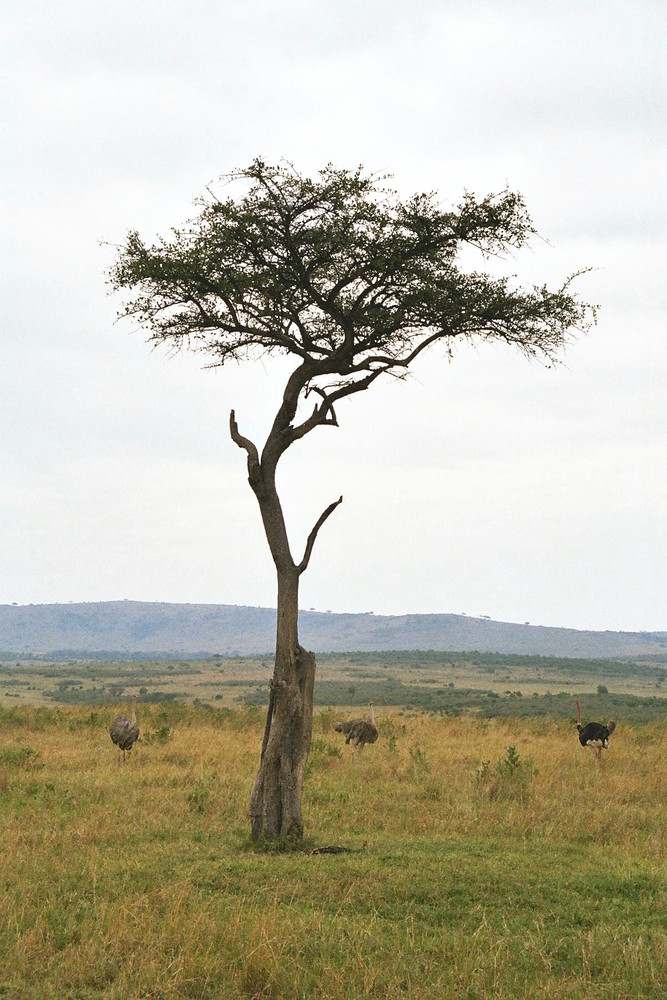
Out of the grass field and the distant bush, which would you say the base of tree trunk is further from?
the distant bush

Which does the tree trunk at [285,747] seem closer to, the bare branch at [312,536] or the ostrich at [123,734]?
the bare branch at [312,536]

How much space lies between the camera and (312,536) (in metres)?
13.6

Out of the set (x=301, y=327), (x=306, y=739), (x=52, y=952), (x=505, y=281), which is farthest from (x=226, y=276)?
(x=52, y=952)

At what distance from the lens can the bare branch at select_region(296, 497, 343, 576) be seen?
44.0 feet

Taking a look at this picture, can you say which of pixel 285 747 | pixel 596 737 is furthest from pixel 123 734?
pixel 596 737

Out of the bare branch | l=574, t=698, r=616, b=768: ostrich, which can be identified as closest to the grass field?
l=574, t=698, r=616, b=768: ostrich

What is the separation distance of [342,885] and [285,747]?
2.83 m

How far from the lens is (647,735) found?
2505 cm

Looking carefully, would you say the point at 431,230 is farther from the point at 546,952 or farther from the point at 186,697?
the point at 186,697

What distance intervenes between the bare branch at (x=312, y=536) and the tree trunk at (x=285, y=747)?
25.6 inches

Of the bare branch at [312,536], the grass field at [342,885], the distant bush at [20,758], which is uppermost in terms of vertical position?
the bare branch at [312,536]

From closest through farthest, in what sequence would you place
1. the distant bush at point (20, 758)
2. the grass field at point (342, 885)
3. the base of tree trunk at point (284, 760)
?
the grass field at point (342, 885) → the base of tree trunk at point (284, 760) → the distant bush at point (20, 758)

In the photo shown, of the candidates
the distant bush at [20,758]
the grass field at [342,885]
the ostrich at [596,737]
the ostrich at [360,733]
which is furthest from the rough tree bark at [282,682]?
the ostrich at [596,737]

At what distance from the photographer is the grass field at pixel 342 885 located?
766 cm
